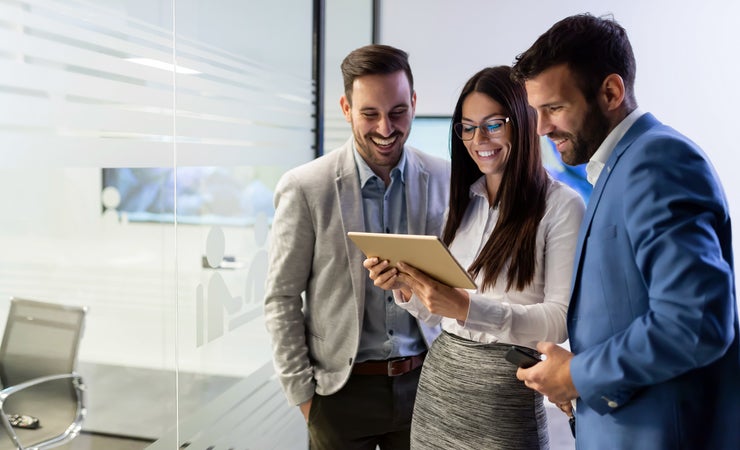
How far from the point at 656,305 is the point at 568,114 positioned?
1.42 feet

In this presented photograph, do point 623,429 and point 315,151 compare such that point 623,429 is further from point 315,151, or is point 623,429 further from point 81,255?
point 315,151

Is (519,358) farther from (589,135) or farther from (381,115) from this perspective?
(381,115)

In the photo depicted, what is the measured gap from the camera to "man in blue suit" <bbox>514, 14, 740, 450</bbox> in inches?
42.9

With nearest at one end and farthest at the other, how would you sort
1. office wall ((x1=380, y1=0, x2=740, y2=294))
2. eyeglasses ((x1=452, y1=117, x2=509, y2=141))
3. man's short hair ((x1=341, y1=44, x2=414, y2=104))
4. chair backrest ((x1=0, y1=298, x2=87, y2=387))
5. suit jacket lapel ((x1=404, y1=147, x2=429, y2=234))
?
chair backrest ((x1=0, y1=298, x2=87, y2=387))
eyeglasses ((x1=452, y1=117, x2=509, y2=141))
man's short hair ((x1=341, y1=44, x2=414, y2=104))
suit jacket lapel ((x1=404, y1=147, x2=429, y2=234))
office wall ((x1=380, y1=0, x2=740, y2=294))

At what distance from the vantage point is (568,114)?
1.33 metres

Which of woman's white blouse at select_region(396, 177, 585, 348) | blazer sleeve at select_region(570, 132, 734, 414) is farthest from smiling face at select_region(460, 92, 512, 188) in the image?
blazer sleeve at select_region(570, 132, 734, 414)

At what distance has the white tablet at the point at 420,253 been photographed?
4.71 feet

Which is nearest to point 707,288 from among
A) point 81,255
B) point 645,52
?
point 81,255

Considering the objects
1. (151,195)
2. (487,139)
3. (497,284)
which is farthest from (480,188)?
(151,195)

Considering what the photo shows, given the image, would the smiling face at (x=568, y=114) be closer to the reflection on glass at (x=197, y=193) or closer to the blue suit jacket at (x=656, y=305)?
the blue suit jacket at (x=656, y=305)

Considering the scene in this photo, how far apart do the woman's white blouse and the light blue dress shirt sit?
37 centimetres

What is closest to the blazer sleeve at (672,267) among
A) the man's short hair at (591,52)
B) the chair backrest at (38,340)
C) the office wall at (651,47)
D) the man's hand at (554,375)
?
the man's hand at (554,375)

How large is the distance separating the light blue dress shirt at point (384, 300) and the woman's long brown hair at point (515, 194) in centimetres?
41

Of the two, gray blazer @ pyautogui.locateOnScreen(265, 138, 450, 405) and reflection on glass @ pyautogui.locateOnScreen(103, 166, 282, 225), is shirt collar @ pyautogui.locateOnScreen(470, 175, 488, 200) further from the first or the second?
reflection on glass @ pyautogui.locateOnScreen(103, 166, 282, 225)
